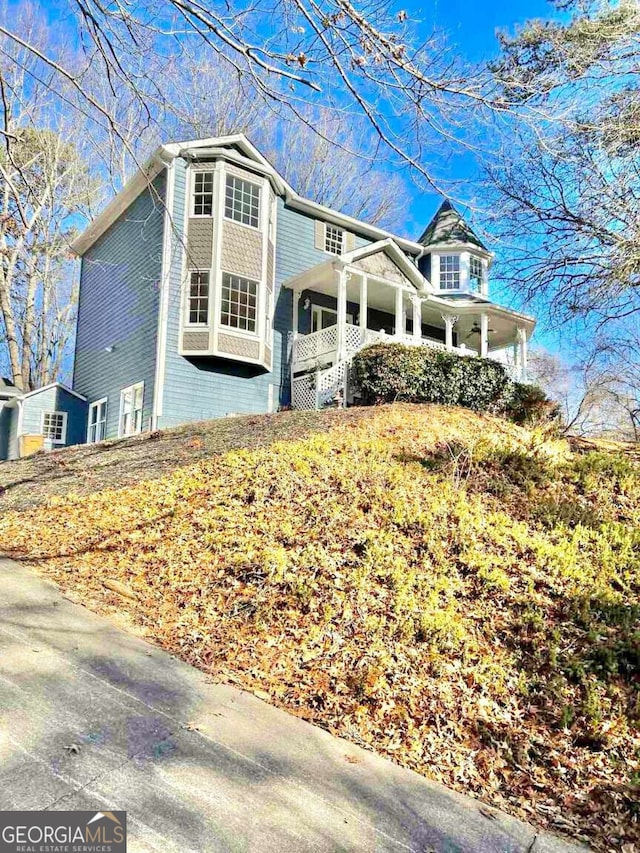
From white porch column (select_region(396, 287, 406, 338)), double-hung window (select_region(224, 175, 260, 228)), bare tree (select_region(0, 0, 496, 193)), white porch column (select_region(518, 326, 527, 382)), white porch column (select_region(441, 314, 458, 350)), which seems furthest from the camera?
white porch column (select_region(518, 326, 527, 382))

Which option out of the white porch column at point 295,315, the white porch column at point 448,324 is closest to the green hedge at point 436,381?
the white porch column at point 295,315

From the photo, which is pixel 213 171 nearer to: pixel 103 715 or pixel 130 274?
pixel 130 274

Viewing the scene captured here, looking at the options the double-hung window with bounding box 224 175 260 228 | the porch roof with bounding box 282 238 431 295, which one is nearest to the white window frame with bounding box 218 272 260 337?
the porch roof with bounding box 282 238 431 295

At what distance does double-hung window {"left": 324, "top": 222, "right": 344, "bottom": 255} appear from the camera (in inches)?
640

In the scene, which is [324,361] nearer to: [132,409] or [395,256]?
[395,256]

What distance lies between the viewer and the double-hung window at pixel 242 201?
13.8 meters

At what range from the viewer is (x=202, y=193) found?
1371cm

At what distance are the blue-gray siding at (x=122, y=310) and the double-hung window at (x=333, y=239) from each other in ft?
15.2

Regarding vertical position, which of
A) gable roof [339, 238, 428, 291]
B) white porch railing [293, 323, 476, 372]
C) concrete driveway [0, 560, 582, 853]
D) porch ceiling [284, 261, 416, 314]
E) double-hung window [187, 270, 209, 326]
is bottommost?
concrete driveway [0, 560, 582, 853]

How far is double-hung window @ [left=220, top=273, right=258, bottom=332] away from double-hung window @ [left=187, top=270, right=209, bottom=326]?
369 millimetres

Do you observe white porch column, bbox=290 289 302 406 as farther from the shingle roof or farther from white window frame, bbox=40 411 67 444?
white window frame, bbox=40 411 67 444

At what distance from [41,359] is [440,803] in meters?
24.9

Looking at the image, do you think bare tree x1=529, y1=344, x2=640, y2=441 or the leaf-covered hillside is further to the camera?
bare tree x1=529, y1=344, x2=640, y2=441

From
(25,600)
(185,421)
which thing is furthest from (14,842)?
(185,421)
